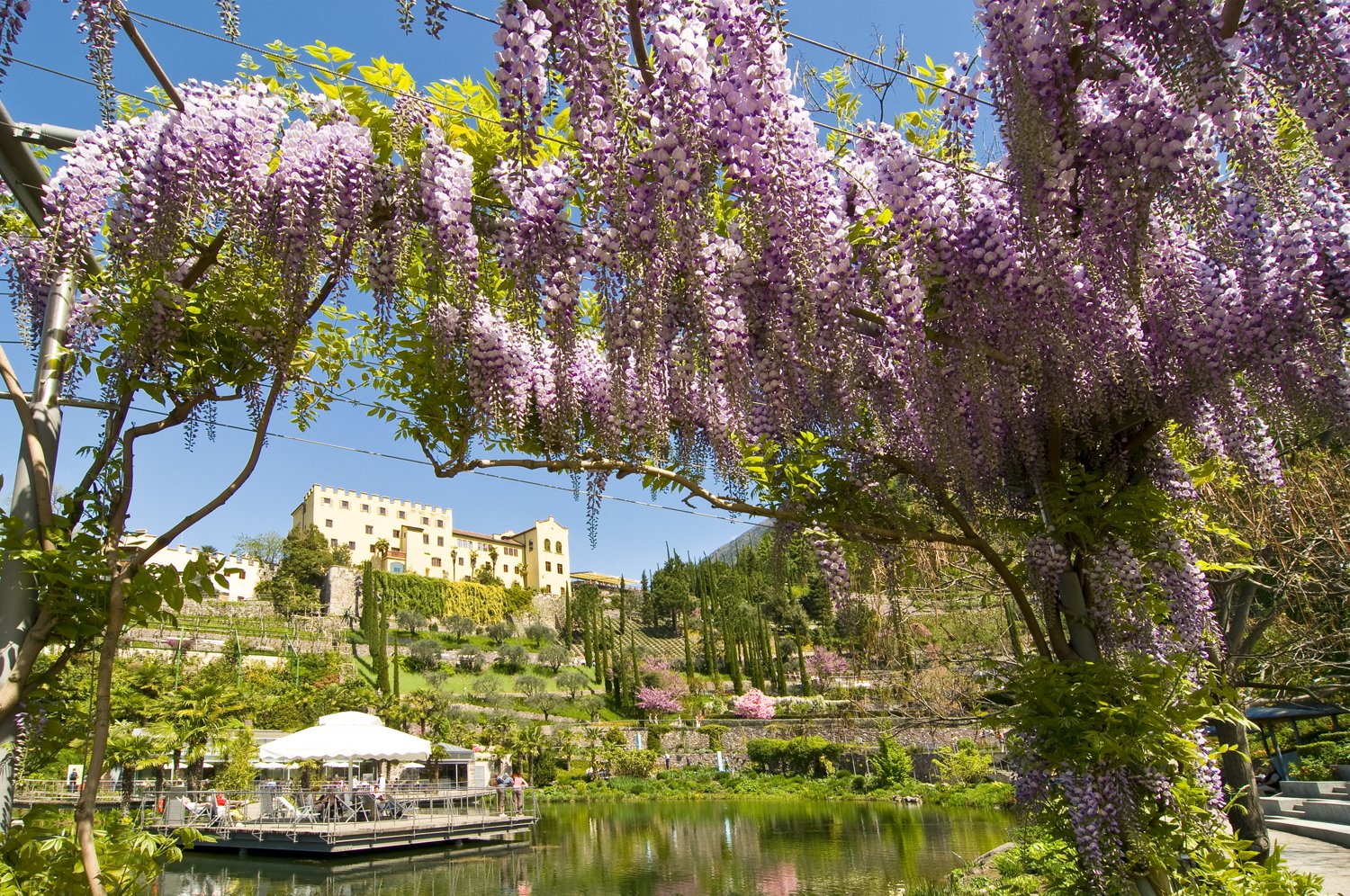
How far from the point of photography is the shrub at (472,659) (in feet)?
121

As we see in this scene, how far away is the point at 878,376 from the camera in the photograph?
10.3 feet

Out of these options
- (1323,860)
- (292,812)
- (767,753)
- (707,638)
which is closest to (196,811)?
(292,812)

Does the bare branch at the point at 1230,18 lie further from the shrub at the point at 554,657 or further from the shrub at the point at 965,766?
the shrub at the point at 554,657

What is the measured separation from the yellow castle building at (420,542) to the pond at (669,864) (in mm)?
35174

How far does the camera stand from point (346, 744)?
12812mm

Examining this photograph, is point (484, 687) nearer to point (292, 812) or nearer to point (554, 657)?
point (554, 657)

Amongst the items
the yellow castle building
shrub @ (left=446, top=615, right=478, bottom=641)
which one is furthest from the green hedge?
the yellow castle building

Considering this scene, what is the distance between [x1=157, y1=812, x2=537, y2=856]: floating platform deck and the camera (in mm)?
11977

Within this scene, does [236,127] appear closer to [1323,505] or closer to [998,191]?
[998,191]

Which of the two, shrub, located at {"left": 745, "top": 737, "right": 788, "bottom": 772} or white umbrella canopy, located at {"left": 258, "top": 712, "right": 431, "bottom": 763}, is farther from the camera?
shrub, located at {"left": 745, "top": 737, "right": 788, "bottom": 772}

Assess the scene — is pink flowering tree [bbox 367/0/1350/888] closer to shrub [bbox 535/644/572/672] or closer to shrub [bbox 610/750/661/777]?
shrub [bbox 610/750/661/777]

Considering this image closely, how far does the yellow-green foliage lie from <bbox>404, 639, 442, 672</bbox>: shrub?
484 centimetres

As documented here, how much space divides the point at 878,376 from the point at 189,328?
8.41 feet

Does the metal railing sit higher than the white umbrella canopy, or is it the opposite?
the white umbrella canopy
